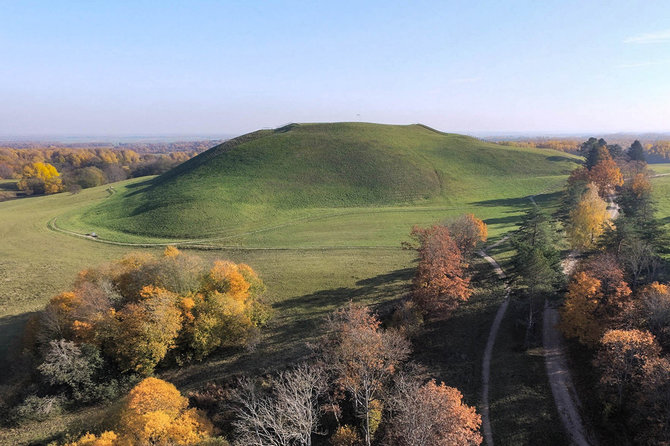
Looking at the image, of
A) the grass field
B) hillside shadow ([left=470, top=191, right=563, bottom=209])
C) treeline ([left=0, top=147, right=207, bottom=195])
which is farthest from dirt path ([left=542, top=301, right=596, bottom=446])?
treeline ([left=0, top=147, right=207, bottom=195])

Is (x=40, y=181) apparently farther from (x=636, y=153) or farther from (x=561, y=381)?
(x=636, y=153)

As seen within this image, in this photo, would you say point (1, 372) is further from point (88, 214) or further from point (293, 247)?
point (88, 214)

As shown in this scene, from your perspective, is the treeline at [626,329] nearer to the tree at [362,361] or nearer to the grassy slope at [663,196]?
the tree at [362,361]

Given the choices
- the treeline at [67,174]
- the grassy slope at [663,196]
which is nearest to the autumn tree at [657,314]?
the grassy slope at [663,196]

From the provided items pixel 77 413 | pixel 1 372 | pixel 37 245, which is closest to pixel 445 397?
pixel 77 413

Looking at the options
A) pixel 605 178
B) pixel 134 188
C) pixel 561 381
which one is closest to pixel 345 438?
pixel 561 381

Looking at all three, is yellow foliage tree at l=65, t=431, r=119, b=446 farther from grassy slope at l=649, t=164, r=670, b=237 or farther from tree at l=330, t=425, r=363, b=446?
grassy slope at l=649, t=164, r=670, b=237
